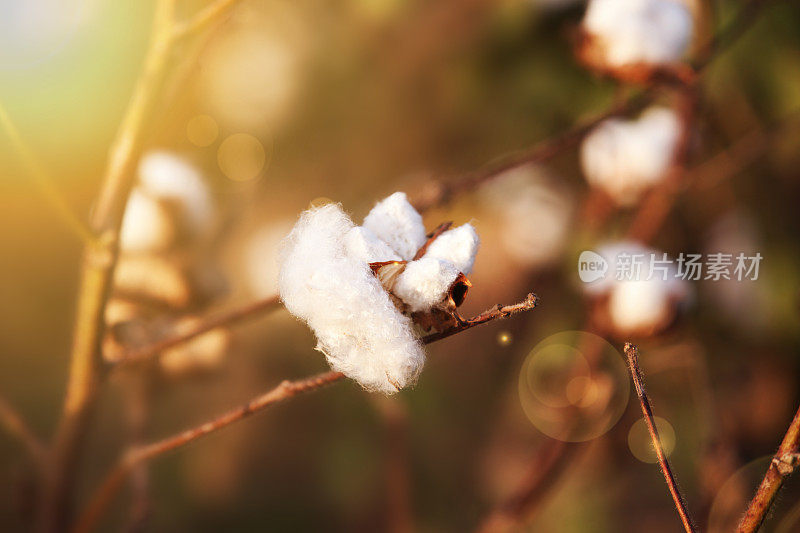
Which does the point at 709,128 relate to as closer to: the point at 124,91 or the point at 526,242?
the point at 526,242

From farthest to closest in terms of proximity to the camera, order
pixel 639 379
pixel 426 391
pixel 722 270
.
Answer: pixel 426 391 → pixel 722 270 → pixel 639 379

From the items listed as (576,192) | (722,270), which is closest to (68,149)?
(576,192)

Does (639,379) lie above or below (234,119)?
below

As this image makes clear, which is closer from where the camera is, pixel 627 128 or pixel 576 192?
pixel 627 128

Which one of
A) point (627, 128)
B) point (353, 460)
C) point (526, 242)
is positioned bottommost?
point (353, 460)

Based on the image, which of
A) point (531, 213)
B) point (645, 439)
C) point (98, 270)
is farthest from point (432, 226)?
point (98, 270)

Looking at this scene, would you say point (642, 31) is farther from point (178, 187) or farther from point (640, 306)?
point (178, 187)
